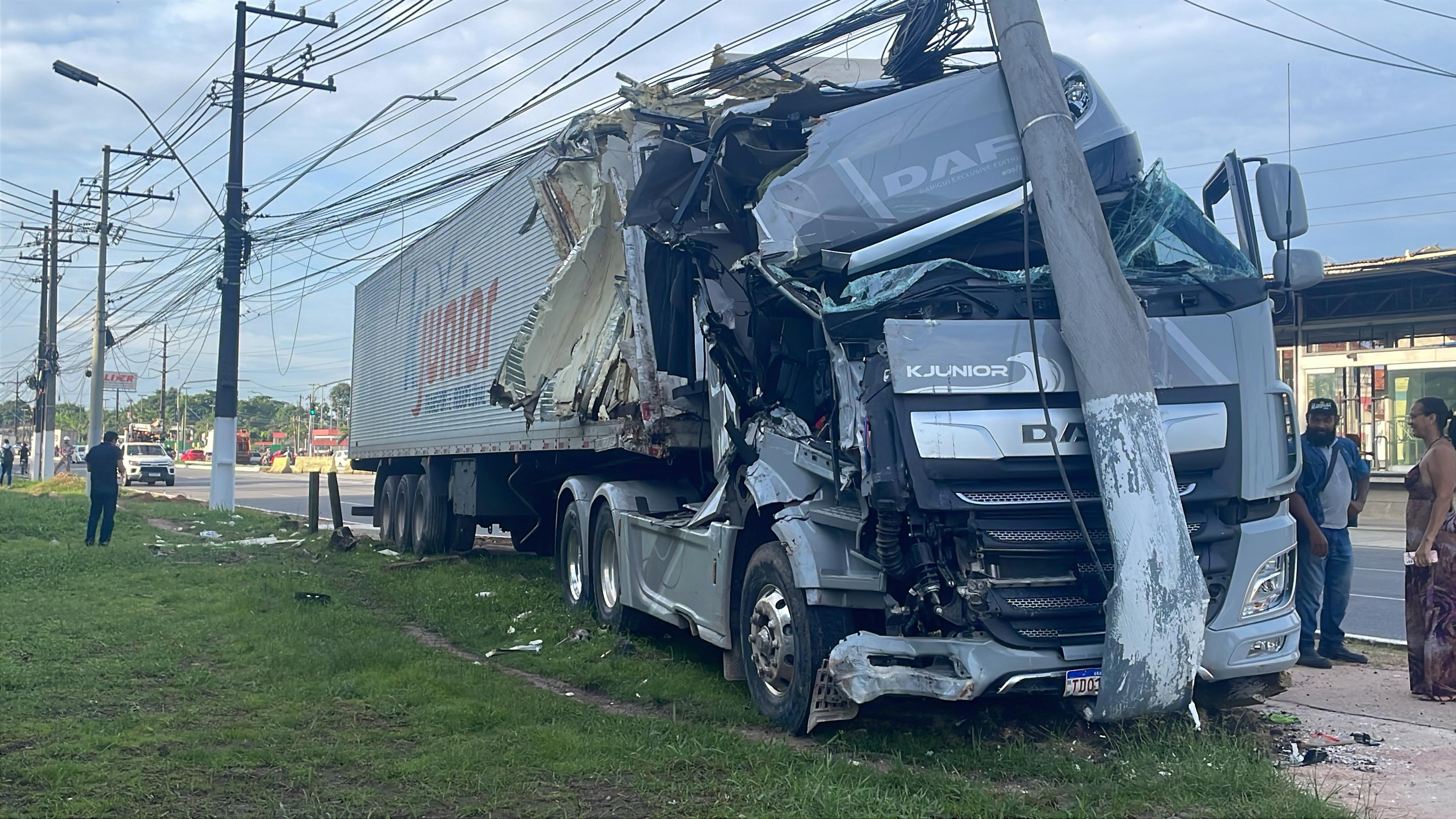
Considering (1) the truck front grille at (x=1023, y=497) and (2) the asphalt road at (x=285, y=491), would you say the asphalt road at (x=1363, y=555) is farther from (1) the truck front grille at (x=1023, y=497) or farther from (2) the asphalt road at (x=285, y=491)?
(1) the truck front grille at (x=1023, y=497)

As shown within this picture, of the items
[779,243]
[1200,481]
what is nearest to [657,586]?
[779,243]

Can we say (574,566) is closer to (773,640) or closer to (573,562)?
(573,562)

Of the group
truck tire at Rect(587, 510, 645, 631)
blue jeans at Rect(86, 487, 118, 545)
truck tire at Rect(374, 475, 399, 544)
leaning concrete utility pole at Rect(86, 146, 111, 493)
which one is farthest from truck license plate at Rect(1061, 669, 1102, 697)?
leaning concrete utility pole at Rect(86, 146, 111, 493)

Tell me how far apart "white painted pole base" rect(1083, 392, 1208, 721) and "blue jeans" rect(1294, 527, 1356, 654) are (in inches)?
131

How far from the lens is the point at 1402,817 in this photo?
4.49m

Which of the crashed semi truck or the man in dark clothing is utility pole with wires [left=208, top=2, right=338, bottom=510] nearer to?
the man in dark clothing

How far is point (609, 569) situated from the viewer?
9562 mm

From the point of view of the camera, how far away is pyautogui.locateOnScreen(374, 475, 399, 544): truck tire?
17891 mm

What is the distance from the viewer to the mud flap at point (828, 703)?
18.0 feet

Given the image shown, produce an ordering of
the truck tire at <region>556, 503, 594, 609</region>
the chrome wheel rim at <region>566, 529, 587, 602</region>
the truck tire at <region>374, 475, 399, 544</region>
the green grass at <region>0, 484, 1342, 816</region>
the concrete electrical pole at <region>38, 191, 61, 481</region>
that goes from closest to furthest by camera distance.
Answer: the green grass at <region>0, 484, 1342, 816</region>
the truck tire at <region>556, 503, 594, 609</region>
the chrome wheel rim at <region>566, 529, 587, 602</region>
the truck tire at <region>374, 475, 399, 544</region>
the concrete electrical pole at <region>38, 191, 61, 481</region>

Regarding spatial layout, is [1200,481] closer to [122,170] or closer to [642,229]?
[642,229]

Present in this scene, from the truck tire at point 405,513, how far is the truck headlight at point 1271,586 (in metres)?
13.2

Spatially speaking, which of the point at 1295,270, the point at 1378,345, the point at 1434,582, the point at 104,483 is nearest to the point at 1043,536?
the point at 1295,270

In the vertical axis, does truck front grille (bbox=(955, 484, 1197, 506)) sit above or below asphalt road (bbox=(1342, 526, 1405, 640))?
above
